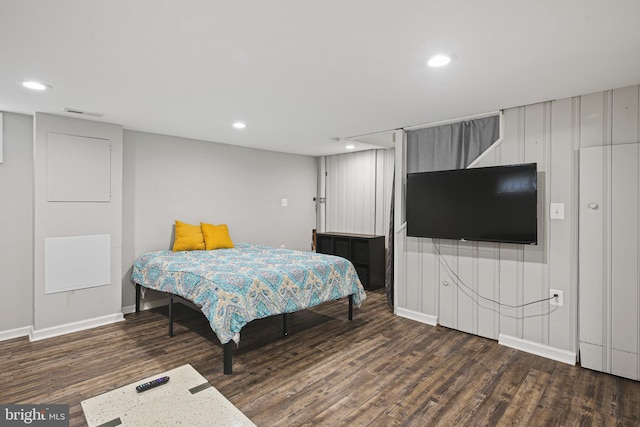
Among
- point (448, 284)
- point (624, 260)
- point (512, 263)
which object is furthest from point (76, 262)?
point (624, 260)

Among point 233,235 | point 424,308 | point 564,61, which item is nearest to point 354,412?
point 424,308

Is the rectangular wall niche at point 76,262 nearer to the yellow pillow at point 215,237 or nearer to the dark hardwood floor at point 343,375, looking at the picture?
the dark hardwood floor at point 343,375

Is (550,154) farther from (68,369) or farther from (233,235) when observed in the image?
(68,369)

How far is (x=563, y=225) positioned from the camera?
3104mm

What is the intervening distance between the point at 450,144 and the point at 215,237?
3365mm

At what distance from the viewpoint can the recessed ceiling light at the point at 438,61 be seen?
2.21 meters

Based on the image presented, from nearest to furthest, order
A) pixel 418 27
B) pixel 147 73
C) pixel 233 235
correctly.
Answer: pixel 418 27
pixel 147 73
pixel 233 235

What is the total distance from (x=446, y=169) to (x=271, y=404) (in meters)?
3.04

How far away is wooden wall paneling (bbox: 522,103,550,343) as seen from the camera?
10.5 feet

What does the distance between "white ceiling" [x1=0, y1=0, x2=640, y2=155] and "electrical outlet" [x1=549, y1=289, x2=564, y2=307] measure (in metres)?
1.79

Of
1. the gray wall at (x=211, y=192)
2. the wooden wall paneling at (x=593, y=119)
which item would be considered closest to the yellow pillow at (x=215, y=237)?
the gray wall at (x=211, y=192)

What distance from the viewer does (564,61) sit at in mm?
2270

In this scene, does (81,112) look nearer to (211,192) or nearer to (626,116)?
(211,192)

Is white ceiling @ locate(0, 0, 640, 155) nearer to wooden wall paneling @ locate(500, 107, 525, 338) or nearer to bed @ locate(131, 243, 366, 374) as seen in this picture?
wooden wall paneling @ locate(500, 107, 525, 338)
